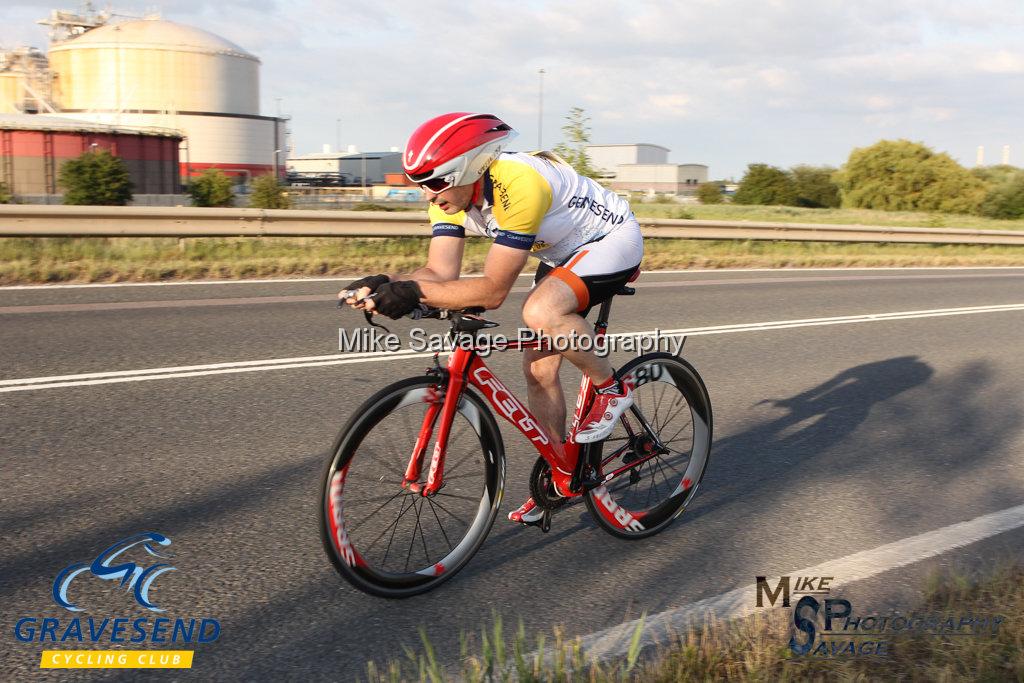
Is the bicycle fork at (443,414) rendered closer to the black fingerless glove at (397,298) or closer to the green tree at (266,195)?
the black fingerless glove at (397,298)

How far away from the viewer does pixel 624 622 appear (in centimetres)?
322

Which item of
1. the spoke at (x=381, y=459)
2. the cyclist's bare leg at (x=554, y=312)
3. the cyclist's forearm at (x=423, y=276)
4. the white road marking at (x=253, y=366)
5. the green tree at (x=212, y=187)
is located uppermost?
the green tree at (x=212, y=187)

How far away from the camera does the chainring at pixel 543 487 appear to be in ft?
12.5

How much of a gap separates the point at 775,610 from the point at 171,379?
14.8 ft

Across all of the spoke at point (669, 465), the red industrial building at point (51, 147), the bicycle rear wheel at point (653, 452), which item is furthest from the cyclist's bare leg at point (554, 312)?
the red industrial building at point (51, 147)

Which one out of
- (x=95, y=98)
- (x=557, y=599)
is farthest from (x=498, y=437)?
(x=95, y=98)

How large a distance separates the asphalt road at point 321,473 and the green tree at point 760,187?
1793 inches

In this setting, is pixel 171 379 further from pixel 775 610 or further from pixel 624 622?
pixel 775 610

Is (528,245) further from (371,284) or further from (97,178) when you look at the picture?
(97,178)

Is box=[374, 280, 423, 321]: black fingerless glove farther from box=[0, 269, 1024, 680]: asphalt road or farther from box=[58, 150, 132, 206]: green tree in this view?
box=[58, 150, 132, 206]: green tree

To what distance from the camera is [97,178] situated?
38.4m

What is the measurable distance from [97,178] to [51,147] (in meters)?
23.3

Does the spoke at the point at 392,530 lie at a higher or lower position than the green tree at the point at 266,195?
lower

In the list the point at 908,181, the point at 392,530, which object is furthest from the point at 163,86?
the point at 392,530
